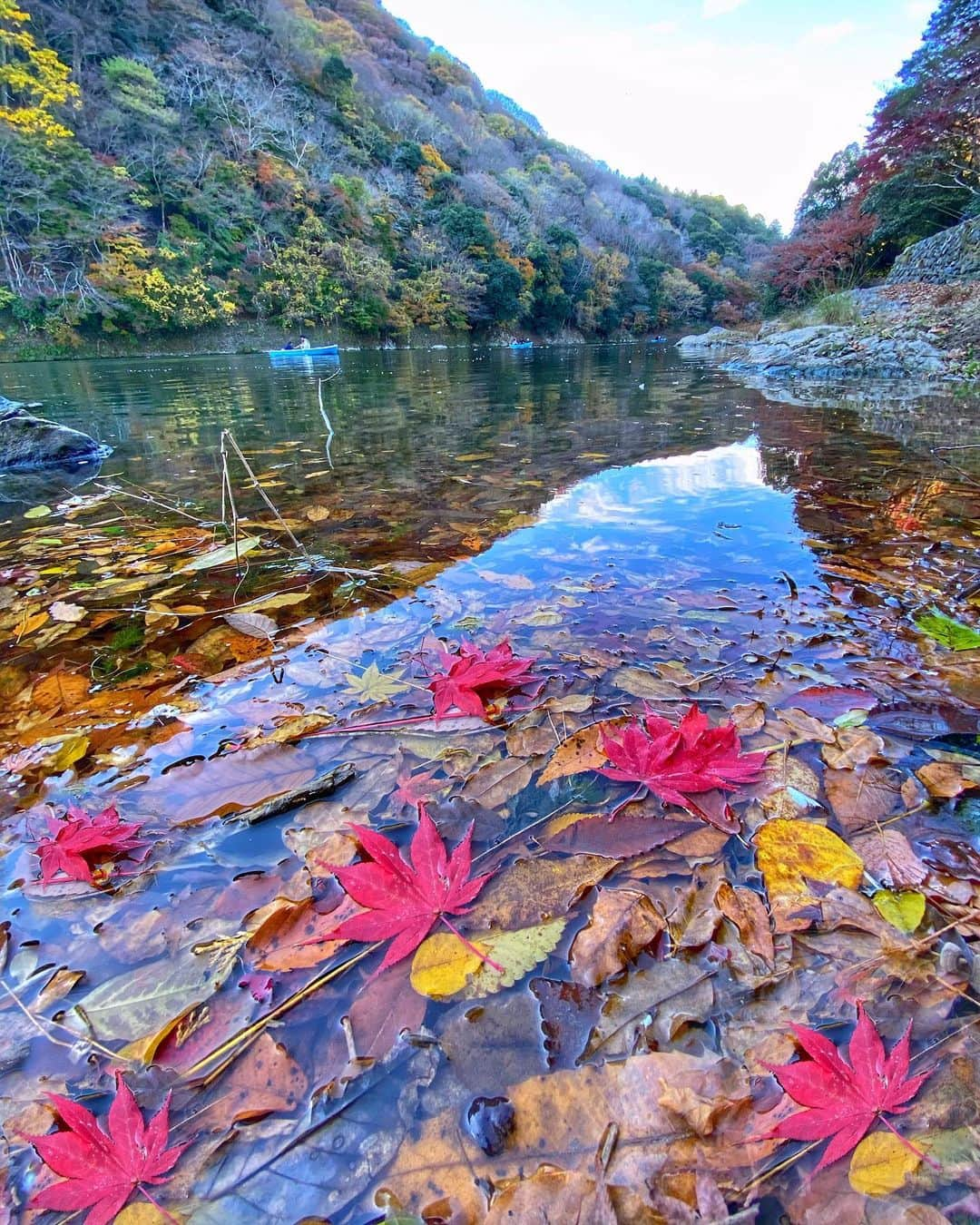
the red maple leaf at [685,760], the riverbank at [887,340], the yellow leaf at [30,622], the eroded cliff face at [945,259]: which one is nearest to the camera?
the red maple leaf at [685,760]

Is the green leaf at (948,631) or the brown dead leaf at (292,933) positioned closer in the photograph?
the brown dead leaf at (292,933)

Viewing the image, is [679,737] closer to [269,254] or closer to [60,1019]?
[60,1019]

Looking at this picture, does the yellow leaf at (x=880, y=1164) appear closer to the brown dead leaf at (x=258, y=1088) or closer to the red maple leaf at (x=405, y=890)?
the red maple leaf at (x=405, y=890)

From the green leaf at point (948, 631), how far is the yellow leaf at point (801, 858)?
0.87 metres

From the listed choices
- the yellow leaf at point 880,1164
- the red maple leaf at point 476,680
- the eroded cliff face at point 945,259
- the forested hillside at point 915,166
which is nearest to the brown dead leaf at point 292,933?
the red maple leaf at point 476,680

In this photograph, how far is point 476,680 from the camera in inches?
52.5

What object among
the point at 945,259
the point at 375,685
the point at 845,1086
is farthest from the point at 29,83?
the point at 845,1086

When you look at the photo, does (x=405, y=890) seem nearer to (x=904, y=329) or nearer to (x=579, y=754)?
(x=579, y=754)

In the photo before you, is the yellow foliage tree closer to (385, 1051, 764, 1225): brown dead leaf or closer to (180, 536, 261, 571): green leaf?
(180, 536, 261, 571): green leaf

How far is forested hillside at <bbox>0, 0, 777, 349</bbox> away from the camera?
18609mm

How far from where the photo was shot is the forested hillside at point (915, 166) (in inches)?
561

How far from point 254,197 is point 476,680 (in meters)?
29.5

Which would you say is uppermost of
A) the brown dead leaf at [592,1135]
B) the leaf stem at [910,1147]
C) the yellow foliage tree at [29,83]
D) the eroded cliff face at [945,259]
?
the yellow foliage tree at [29,83]

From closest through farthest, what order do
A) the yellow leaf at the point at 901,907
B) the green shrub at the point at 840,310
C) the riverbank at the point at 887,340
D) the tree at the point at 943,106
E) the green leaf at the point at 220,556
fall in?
1. the yellow leaf at the point at 901,907
2. the green leaf at the point at 220,556
3. the riverbank at the point at 887,340
4. the green shrub at the point at 840,310
5. the tree at the point at 943,106
